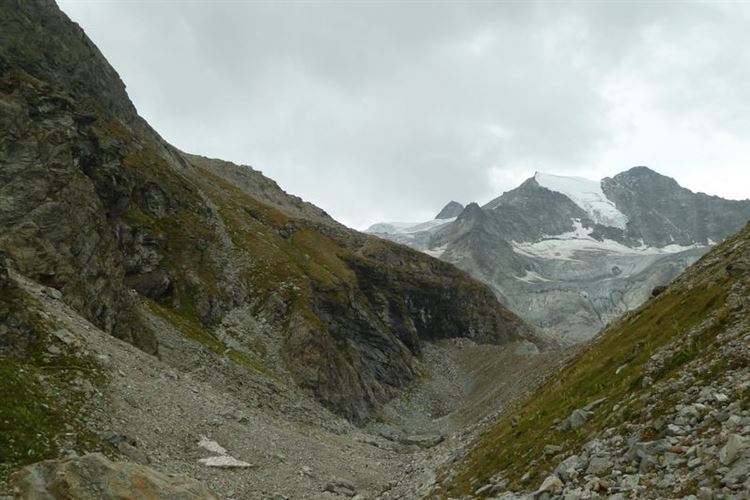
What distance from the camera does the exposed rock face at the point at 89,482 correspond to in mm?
15875

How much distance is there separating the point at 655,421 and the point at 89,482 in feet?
56.6

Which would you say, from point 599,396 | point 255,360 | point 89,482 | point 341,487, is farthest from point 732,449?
point 255,360

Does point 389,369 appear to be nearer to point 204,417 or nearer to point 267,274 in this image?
point 267,274

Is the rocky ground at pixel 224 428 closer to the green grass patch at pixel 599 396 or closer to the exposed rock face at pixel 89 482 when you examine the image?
the green grass patch at pixel 599 396

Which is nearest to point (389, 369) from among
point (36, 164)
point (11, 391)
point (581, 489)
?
point (36, 164)

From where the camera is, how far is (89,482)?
1620cm

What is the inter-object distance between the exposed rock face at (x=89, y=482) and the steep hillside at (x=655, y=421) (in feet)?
39.0

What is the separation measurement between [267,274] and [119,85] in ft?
200

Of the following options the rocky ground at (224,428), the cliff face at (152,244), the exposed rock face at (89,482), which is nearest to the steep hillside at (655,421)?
the rocky ground at (224,428)

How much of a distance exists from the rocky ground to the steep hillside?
37.8ft

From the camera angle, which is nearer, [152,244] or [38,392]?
[38,392]

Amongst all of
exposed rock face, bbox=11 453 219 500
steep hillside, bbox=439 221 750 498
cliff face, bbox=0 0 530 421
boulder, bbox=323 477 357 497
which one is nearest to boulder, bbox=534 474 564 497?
steep hillside, bbox=439 221 750 498

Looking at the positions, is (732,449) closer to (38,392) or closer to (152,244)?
(38,392)

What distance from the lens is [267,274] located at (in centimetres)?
9681
